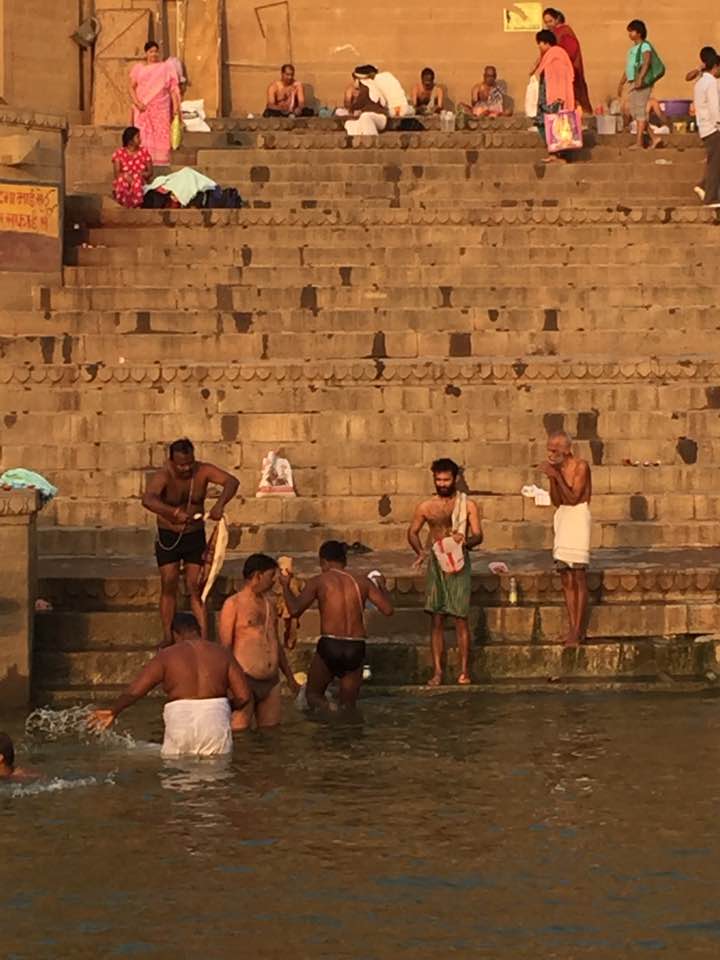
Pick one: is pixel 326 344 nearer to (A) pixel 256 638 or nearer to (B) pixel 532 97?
(A) pixel 256 638

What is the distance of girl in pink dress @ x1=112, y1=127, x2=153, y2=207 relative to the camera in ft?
67.8

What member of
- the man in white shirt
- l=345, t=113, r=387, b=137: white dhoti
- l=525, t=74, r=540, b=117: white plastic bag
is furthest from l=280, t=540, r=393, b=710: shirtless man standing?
l=525, t=74, r=540, b=117: white plastic bag

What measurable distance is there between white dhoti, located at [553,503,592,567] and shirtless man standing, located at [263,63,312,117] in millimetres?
10964

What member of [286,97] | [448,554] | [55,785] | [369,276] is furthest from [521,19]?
[55,785]

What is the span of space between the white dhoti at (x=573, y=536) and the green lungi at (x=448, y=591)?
609 mm

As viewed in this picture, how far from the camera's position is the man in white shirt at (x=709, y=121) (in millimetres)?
21000

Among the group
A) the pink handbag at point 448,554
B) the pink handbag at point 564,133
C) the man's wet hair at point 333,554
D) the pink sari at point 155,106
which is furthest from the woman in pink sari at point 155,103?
the man's wet hair at point 333,554

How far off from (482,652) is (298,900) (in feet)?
15.9

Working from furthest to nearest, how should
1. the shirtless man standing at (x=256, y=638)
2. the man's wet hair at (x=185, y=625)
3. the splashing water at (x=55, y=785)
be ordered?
1. the shirtless man standing at (x=256, y=638)
2. the man's wet hair at (x=185, y=625)
3. the splashing water at (x=55, y=785)

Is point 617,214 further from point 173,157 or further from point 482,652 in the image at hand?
point 482,652

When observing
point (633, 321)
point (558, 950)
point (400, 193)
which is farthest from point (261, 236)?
point (558, 950)

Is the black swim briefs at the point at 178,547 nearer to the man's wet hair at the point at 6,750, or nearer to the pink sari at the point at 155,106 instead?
the man's wet hair at the point at 6,750

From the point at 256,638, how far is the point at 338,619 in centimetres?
62

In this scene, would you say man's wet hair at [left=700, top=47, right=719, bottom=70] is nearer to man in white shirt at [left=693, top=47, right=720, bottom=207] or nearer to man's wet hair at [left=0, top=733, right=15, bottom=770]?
man in white shirt at [left=693, top=47, right=720, bottom=207]
